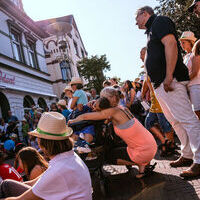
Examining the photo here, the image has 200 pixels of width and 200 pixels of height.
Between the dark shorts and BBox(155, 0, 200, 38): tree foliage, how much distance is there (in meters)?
10.4

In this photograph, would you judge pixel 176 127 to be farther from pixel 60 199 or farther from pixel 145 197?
pixel 60 199

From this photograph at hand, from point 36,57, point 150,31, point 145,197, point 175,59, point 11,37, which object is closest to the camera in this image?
point 145,197

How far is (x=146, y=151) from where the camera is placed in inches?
115

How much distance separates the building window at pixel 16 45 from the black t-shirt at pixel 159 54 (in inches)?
543

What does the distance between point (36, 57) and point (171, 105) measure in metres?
17.3

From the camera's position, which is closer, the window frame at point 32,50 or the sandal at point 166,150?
the sandal at point 166,150

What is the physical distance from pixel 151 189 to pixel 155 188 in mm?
44

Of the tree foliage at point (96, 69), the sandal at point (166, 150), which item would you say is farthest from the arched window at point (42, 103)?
the sandal at point (166, 150)

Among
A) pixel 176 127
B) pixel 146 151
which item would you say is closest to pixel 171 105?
pixel 176 127

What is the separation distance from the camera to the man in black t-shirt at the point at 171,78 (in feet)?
9.23

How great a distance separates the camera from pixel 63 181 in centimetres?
168

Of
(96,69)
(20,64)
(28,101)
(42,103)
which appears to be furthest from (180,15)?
(96,69)

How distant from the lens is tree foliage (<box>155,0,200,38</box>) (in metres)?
12.0

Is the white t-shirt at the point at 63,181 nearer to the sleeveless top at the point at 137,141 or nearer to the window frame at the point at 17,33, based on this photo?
the sleeveless top at the point at 137,141
